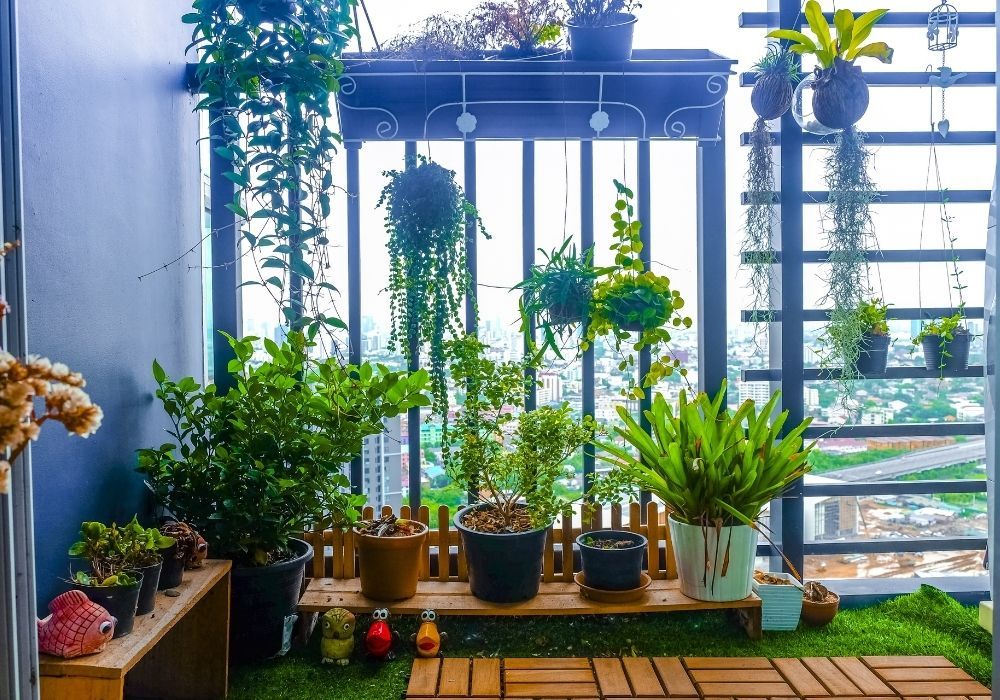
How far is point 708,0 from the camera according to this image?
2.88m

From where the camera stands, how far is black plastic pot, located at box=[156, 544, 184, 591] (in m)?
1.94

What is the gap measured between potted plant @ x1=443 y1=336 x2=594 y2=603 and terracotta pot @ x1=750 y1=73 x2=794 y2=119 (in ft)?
4.12

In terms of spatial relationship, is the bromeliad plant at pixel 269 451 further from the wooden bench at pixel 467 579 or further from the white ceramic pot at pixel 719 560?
the white ceramic pot at pixel 719 560

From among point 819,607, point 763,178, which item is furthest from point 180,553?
point 763,178

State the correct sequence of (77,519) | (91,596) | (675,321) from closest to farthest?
(91,596) < (77,519) < (675,321)

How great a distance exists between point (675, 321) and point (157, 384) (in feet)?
5.75

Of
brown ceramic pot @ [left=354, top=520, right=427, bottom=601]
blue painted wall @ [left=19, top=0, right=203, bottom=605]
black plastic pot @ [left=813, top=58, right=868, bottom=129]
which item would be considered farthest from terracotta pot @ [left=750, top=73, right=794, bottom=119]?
blue painted wall @ [left=19, top=0, right=203, bottom=605]

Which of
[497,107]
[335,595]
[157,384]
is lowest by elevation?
[335,595]

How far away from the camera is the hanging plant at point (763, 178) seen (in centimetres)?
267

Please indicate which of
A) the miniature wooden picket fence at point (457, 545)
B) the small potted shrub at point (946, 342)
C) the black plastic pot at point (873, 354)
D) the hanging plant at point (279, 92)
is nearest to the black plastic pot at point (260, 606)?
the miniature wooden picket fence at point (457, 545)

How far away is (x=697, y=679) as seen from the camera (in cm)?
222

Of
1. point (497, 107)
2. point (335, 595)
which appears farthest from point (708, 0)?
point (335, 595)

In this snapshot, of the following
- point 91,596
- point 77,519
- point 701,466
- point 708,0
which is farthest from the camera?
point 708,0

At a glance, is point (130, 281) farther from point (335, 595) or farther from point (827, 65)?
point (827, 65)
